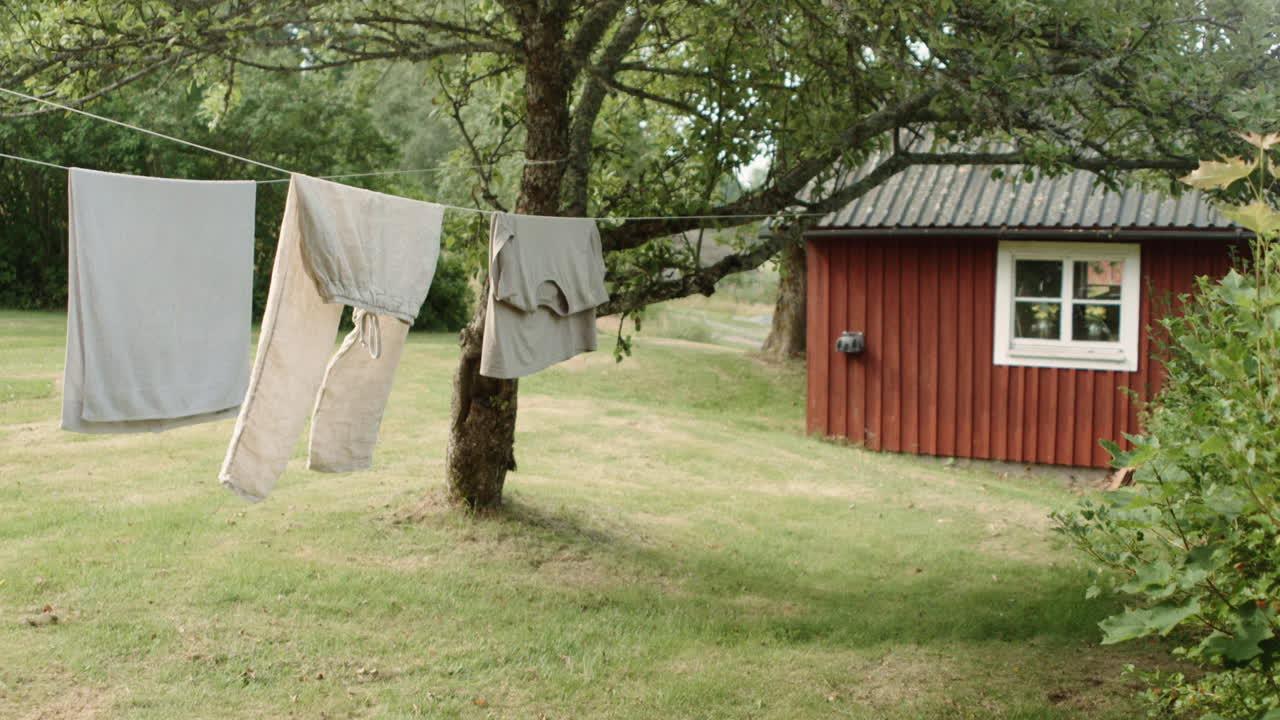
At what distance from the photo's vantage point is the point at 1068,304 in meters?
12.6

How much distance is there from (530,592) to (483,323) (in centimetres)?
163

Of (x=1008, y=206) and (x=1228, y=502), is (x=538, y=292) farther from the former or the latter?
(x=1008, y=206)

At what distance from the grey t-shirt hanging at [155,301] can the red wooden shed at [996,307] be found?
9609 millimetres

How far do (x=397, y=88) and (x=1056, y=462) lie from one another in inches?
821

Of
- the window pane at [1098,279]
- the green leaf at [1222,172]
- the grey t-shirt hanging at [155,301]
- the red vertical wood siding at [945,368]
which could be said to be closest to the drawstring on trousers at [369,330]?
the grey t-shirt hanging at [155,301]

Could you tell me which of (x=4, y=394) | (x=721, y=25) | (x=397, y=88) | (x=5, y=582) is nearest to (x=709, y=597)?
(x=721, y=25)

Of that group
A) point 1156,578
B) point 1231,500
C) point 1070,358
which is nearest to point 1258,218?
point 1231,500

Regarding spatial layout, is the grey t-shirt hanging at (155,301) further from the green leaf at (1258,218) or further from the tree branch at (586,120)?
the tree branch at (586,120)

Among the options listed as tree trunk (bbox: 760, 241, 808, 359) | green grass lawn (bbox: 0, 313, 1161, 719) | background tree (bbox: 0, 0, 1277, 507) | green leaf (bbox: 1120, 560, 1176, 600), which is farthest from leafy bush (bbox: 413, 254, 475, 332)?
green leaf (bbox: 1120, 560, 1176, 600)

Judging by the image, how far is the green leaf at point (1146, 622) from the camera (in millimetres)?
2734

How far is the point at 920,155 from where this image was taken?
722 centimetres

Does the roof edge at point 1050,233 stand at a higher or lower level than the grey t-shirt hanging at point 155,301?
higher

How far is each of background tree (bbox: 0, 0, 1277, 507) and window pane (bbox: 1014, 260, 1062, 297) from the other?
19.2 ft

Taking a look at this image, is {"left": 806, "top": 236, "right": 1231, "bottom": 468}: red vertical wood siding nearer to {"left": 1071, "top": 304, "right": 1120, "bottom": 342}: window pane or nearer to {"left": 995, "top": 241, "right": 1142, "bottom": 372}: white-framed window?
{"left": 995, "top": 241, "right": 1142, "bottom": 372}: white-framed window
